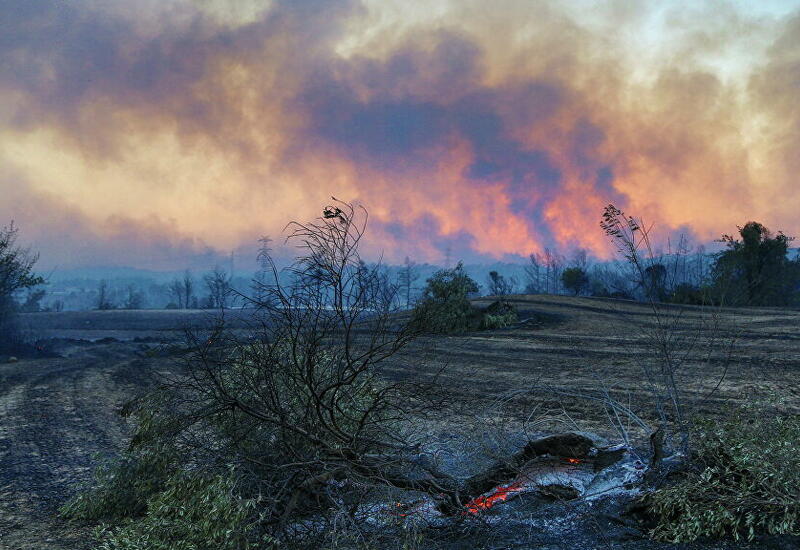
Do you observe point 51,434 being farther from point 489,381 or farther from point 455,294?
point 455,294

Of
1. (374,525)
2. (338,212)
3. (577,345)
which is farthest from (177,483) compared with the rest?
(577,345)

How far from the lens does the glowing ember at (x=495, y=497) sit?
6.75m

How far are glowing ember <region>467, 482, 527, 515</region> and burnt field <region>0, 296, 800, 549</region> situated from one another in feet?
2.67

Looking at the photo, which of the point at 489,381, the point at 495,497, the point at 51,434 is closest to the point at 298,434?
the point at 495,497

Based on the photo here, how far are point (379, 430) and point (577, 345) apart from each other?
17285 mm

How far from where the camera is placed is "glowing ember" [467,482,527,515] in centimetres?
675

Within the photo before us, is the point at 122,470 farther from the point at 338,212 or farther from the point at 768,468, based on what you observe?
the point at 768,468

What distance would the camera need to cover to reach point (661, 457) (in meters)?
6.68

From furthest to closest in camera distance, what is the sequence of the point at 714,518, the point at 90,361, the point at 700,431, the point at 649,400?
1. the point at 90,361
2. the point at 649,400
3. the point at 700,431
4. the point at 714,518

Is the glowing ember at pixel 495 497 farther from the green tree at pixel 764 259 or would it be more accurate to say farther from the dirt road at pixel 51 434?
the green tree at pixel 764 259

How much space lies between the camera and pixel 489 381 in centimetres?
1720

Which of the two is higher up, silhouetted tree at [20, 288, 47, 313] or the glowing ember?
silhouetted tree at [20, 288, 47, 313]

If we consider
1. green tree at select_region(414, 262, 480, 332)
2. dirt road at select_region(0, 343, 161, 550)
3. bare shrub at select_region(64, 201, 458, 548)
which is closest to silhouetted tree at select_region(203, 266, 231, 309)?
bare shrub at select_region(64, 201, 458, 548)

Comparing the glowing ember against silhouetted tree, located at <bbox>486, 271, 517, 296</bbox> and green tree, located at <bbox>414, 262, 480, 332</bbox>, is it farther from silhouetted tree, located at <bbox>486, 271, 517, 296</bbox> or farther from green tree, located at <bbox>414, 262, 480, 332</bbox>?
silhouetted tree, located at <bbox>486, 271, 517, 296</bbox>
